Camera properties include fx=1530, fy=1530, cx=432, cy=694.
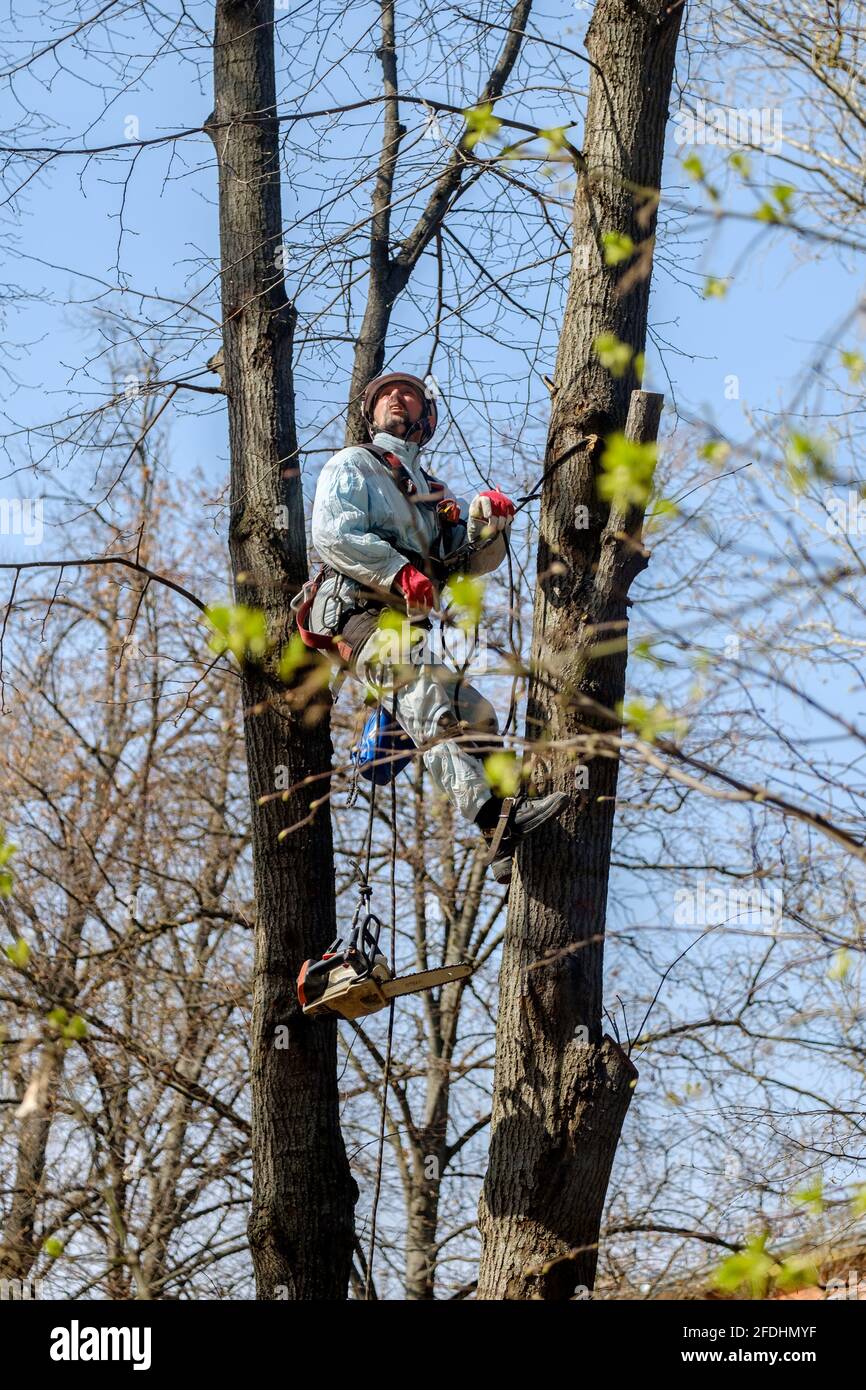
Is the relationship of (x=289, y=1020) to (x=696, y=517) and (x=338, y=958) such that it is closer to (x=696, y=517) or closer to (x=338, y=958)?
(x=338, y=958)

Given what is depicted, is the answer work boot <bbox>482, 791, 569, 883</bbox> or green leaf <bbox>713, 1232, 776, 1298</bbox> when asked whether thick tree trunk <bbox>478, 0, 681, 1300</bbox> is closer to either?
work boot <bbox>482, 791, 569, 883</bbox>

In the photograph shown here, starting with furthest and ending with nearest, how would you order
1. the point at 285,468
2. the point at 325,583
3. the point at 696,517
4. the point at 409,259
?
the point at 409,259 < the point at 285,468 < the point at 325,583 < the point at 696,517

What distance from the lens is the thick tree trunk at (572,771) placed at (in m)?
4.07

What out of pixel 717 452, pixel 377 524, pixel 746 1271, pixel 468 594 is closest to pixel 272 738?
pixel 377 524

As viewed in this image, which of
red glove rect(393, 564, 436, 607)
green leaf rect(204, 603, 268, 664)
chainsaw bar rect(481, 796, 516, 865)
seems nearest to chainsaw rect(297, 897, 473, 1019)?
chainsaw bar rect(481, 796, 516, 865)

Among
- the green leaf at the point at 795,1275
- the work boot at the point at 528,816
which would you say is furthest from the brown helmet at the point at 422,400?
the green leaf at the point at 795,1275

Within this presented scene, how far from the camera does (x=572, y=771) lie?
432 centimetres

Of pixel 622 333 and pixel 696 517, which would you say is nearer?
pixel 696 517

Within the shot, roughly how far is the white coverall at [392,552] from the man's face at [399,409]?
0.12 ft

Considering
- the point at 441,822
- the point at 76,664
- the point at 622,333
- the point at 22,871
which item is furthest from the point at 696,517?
the point at 76,664

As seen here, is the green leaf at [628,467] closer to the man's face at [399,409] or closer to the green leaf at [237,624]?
the green leaf at [237,624]

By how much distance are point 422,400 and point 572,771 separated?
4.92ft

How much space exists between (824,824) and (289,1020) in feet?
8.40

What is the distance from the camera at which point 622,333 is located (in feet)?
14.9
